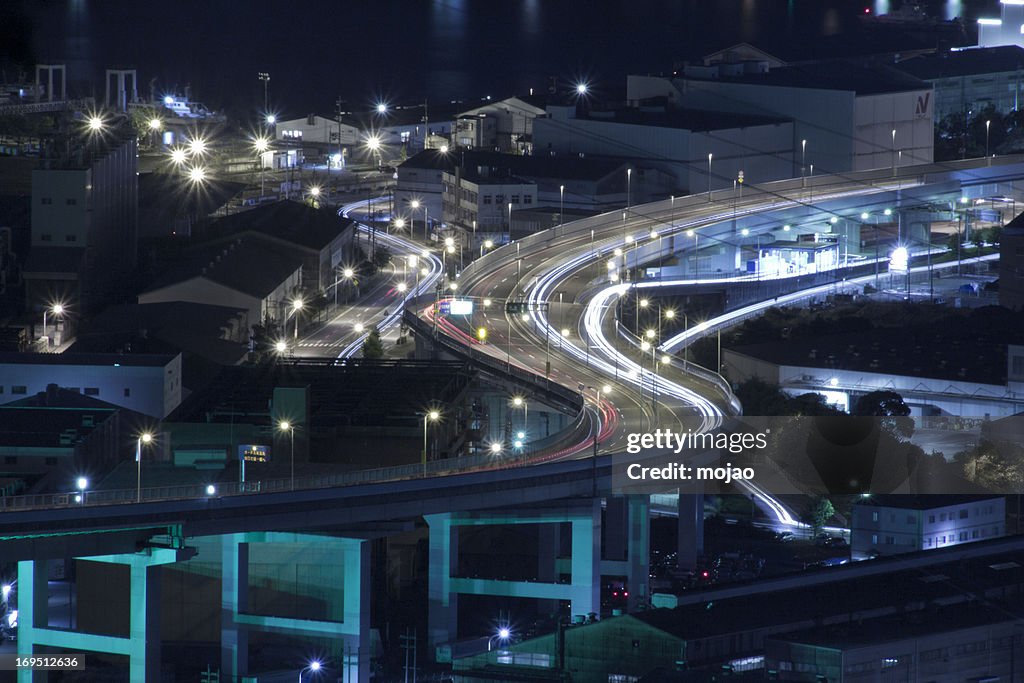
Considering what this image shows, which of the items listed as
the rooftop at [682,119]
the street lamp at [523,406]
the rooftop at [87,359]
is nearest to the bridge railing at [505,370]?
the street lamp at [523,406]

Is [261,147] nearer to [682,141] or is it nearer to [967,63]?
[682,141]

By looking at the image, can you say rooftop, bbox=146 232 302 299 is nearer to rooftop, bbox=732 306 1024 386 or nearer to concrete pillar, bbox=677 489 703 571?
rooftop, bbox=732 306 1024 386

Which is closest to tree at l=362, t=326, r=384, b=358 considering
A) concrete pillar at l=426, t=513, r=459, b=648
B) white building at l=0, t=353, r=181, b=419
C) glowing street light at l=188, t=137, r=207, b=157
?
white building at l=0, t=353, r=181, b=419

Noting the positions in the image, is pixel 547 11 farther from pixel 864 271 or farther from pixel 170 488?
pixel 170 488

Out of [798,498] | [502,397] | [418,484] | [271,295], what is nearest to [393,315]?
[271,295]

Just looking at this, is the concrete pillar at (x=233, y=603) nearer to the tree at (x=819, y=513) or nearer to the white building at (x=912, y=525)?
the white building at (x=912, y=525)

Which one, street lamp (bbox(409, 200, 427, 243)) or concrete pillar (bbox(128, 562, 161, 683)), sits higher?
street lamp (bbox(409, 200, 427, 243))
